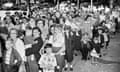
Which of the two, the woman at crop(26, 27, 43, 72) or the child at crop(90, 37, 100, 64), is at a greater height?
the woman at crop(26, 27, 43, 72)

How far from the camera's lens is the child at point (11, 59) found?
6023mm

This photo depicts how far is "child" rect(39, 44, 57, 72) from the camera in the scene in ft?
20.4

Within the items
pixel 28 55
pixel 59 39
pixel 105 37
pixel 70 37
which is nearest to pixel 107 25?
pixel 105 37

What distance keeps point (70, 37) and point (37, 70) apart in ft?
7.29

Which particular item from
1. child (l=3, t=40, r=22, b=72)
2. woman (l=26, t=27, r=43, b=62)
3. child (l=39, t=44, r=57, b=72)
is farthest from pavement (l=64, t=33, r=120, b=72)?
child (l=3, t=40, r=22, b=72)

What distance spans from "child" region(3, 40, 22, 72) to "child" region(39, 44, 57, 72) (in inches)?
20.6

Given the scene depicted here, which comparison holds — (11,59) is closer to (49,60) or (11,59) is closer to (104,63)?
(49,60)

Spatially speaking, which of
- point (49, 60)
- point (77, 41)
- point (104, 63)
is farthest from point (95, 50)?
point (49, 60)

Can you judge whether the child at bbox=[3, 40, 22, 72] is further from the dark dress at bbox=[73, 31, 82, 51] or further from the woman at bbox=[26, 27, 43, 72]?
the dark dress at bbox=[73, 31, 82, 51]

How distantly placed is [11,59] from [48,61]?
2.67ft

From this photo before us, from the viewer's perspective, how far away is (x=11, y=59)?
19.8ft

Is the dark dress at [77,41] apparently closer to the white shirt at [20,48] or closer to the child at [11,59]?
the white shirt at [20,48]

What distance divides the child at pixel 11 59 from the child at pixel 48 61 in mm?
522

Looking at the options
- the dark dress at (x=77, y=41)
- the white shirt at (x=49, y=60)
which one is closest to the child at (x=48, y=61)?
the white shirt at (x=49, y=60)
